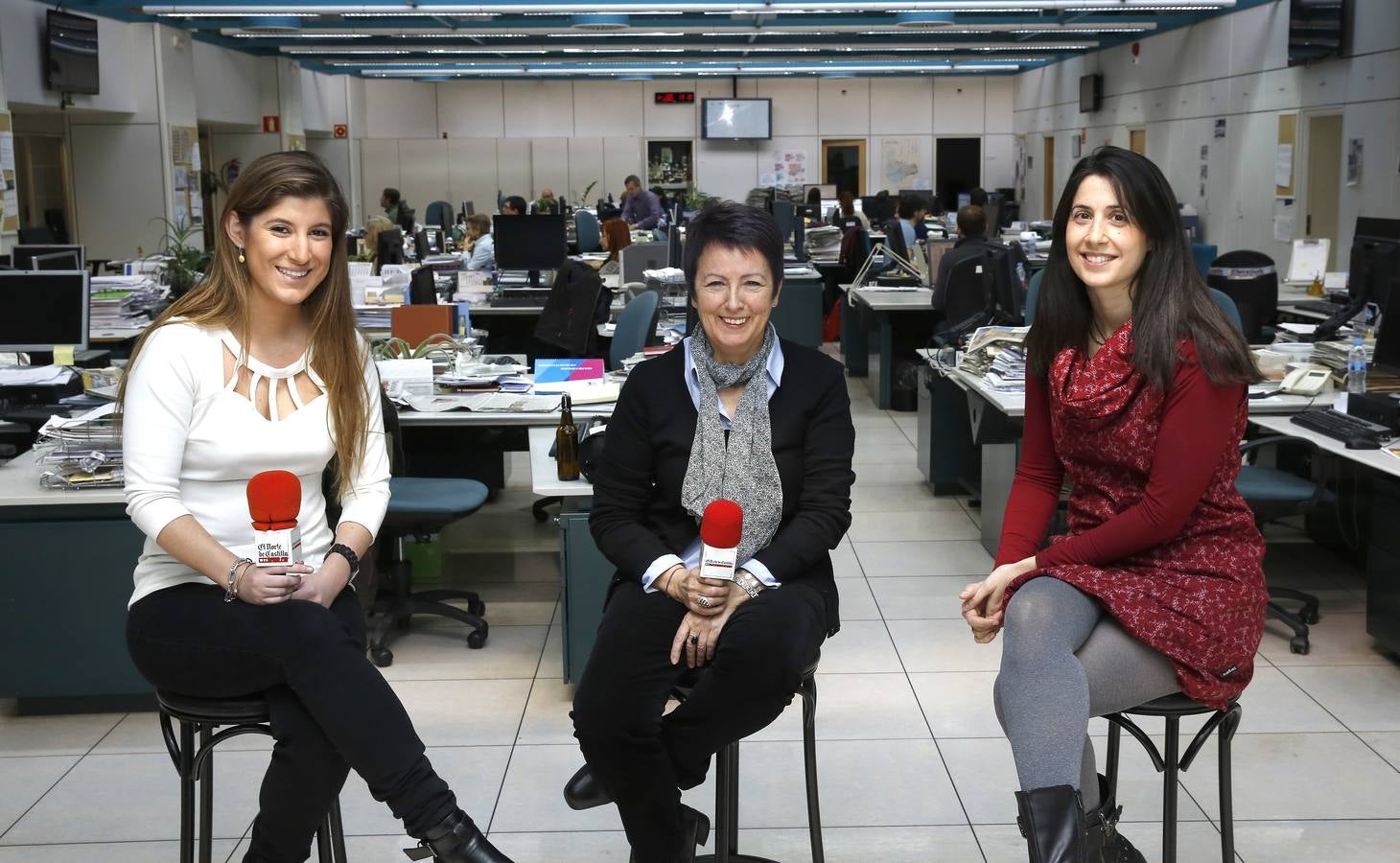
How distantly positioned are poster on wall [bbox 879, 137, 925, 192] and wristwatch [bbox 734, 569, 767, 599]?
2010cm

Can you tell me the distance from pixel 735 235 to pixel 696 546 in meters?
0.57

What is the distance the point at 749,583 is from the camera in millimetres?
2355

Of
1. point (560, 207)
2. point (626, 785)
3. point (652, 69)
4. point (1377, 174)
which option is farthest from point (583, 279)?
point (652, 69)

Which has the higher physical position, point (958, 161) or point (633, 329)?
point (958, 161)

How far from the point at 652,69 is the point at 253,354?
59.3 ft

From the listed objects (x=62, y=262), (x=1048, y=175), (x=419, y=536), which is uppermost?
(x=1048, y=175)

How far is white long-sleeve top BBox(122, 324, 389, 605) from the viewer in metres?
2.29

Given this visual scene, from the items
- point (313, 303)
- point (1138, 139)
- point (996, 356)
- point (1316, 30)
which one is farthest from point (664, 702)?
point (1138, 139)

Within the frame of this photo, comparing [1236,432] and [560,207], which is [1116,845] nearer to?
[1236,432]

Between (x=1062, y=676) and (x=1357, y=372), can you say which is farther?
(x=1357, y=372)

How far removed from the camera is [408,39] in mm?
14992

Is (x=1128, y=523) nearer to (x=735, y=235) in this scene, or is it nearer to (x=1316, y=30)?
(x=735, y=235)

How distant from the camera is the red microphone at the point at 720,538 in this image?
82.4 inches

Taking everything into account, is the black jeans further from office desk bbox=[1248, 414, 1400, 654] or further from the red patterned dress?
office desk bbox=[1248, 414, 1400, 654]
